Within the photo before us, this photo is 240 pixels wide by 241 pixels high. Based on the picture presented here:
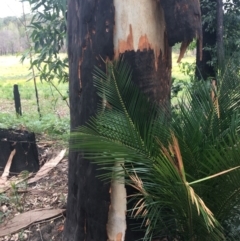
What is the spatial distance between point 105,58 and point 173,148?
76cm

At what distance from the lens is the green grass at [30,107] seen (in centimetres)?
654

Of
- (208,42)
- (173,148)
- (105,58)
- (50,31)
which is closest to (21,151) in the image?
(50,31)

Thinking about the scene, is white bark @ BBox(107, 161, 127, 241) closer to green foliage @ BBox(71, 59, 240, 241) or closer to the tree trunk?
the tree trunk

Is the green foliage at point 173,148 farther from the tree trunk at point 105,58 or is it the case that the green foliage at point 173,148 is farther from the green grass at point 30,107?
the green grass at point 30,107

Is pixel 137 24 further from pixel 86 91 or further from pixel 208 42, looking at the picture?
pixel 208 42

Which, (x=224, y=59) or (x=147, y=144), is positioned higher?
(x=224, y=59)

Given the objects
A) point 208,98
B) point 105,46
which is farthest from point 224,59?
point 105,46

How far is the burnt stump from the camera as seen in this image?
4.79 m

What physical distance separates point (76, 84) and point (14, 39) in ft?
32.5

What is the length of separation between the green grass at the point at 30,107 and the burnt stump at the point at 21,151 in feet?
4.10

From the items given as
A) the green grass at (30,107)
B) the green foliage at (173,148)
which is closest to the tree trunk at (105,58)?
the green foliage at (173,148)

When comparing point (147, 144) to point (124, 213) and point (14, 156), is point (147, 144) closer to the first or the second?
point (124, 213)

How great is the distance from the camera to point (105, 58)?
2.26 m

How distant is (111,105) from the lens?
218 centimetres
